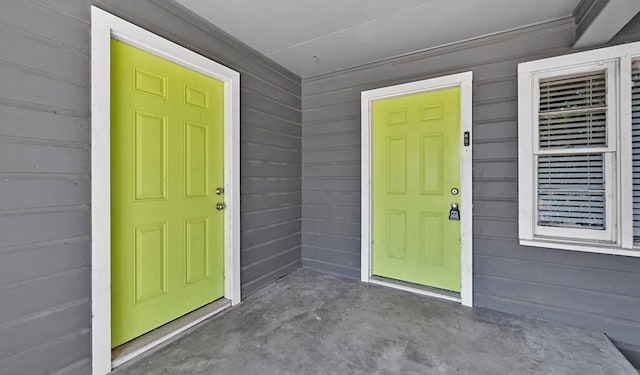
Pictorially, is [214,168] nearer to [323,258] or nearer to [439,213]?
[323,258]

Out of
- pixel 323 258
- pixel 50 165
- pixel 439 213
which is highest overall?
pixel 50 165

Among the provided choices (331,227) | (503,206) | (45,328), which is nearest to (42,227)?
(45,328)

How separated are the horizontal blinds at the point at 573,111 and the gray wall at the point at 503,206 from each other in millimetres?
212

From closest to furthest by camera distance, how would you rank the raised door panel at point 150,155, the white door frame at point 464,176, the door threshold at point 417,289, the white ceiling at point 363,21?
1. the raised door panel at point 150,155
2. the white ceiling at point 363,21
3. the white door frame at point 464,176
4. the door threshold at point 417,289

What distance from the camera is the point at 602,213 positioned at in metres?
2.12

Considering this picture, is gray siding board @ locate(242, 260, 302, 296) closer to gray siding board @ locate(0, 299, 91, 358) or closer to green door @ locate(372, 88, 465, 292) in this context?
green door @ locate(372, 88, 465, 292)

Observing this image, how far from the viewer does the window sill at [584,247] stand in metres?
1.98

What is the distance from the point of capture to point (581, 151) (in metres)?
2.15

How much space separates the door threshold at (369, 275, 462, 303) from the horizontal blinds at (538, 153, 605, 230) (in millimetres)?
995

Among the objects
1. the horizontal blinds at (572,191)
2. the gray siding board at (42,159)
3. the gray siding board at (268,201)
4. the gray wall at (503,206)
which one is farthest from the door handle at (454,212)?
the gray siding board at (42,159)

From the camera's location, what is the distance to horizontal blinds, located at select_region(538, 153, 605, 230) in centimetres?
213

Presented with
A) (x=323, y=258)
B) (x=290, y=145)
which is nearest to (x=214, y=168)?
(x=290, y=145)

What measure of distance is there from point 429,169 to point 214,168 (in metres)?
2.04

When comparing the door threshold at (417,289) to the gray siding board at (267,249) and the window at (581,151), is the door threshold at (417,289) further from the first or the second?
the gray siding board at (267,249)
